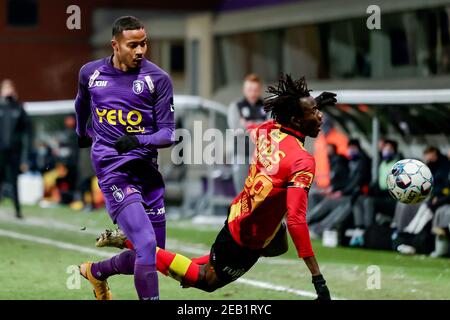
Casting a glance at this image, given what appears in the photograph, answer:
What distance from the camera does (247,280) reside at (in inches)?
471

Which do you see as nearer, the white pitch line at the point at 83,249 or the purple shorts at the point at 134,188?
the purple shorts at the point at 134,188

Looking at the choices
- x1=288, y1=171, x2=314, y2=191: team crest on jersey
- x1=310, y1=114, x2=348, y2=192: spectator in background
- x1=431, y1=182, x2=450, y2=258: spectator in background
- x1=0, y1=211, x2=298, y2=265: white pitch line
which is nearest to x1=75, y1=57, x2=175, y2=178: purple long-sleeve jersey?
x1=288, y1=171, x2=314, y2=191: team crest on jersey

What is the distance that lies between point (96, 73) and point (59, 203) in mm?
14976

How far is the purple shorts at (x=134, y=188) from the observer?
8.34 m

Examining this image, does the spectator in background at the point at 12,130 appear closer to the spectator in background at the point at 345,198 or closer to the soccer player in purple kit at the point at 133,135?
the spectator in background at the point at 345,198

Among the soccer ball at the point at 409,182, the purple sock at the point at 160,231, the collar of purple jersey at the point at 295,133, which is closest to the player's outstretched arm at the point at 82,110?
the purple sock at the point at 160,231

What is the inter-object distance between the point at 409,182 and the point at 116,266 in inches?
105

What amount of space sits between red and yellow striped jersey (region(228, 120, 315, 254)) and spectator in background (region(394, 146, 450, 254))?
20.4 ft

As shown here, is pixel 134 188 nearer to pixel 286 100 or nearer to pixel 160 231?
pixel 160 231

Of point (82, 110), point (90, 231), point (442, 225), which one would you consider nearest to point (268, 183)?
point (82, 110)

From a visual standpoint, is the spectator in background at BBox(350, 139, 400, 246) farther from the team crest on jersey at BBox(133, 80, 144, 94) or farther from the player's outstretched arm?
the team crest on jersey at BBox(133, 80, 144, 94)

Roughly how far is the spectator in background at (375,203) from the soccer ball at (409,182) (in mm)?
4890

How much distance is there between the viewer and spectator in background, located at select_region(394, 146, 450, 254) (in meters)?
14.2

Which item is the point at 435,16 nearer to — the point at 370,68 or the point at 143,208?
the point at 370,68
